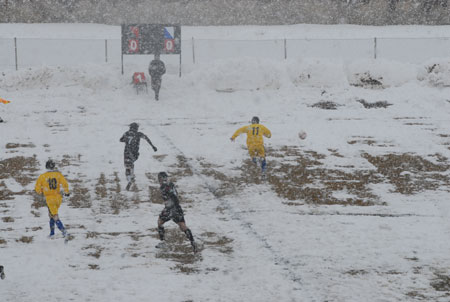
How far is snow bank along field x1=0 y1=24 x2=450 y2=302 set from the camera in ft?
28.3

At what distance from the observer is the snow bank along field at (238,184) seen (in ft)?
28.3

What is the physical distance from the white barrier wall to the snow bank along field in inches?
166

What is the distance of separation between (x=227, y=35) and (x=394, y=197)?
26663mm

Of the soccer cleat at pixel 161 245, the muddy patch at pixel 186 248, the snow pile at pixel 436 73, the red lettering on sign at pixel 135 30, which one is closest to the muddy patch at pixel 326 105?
the snow pile at pixel 436 73

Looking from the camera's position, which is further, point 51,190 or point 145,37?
point 145,37

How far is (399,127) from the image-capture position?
844 inches

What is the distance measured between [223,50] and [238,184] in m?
22.5

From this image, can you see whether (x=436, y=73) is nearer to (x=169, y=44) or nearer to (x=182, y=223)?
(x=169, y=44)

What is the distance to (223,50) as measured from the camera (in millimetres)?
35969

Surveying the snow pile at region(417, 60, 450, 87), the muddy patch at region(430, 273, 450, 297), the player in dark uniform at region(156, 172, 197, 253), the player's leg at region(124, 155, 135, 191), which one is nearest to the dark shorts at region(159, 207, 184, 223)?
the player in dark uniform at region(156, 172, 197, 253)

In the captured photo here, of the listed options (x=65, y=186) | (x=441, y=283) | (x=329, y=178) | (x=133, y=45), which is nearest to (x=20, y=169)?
(x=65, y=186)

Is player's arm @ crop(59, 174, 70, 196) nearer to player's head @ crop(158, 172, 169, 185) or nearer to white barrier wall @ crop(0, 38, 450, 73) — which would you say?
player's head @ crop(158, 172, 169, 185)

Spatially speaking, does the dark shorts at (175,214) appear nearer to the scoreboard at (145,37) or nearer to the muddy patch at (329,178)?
the muddy patch at (329,178)

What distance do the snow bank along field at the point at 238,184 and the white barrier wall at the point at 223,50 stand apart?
423 centimetres
